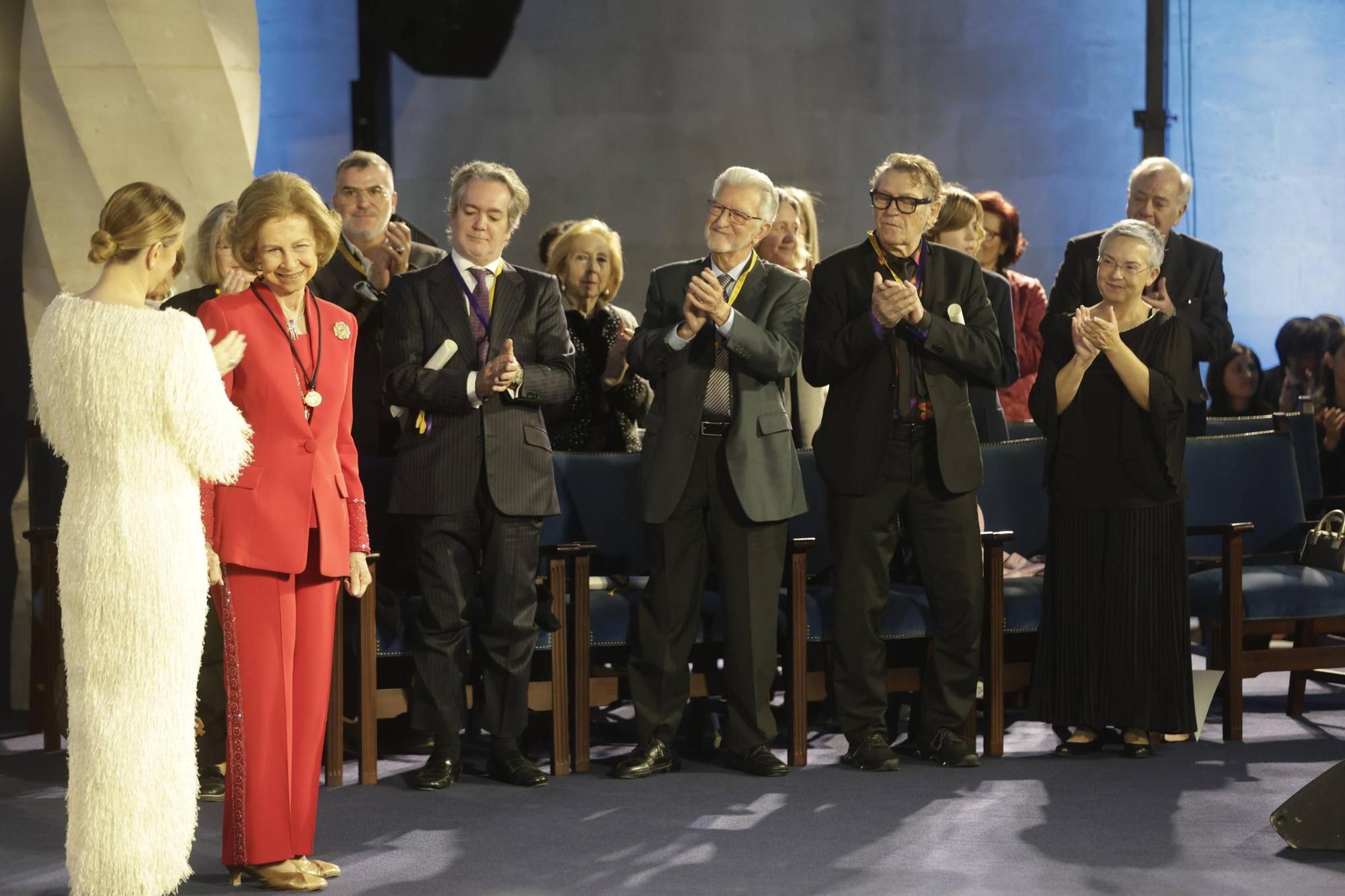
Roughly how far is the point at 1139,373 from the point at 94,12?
3.96 meters

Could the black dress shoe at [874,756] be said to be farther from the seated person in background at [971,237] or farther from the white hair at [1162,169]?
the white hair at [1162,169]

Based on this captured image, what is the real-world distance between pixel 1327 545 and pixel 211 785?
3596mm

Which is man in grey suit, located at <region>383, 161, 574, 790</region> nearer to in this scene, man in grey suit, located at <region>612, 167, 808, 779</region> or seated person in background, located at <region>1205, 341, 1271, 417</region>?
man in grey suit, located at <region>612, 167, 808, 779</region>

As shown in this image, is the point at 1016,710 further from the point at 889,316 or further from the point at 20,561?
the point at 20,561

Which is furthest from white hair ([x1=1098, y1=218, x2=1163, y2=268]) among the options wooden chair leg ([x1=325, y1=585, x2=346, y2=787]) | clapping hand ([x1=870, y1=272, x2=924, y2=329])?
wooden chair leg ([x1=325, y1=585, x2=346, y2=787])

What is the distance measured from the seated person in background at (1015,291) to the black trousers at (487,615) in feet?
7.69

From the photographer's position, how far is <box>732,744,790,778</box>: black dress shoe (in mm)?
4719

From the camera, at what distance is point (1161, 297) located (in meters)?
5.65

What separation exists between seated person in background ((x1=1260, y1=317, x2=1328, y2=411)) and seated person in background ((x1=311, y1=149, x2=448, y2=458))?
3967 millimetres

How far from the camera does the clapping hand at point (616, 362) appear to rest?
215 inches

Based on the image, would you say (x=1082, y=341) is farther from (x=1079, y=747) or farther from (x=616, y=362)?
(x=616, y=362)

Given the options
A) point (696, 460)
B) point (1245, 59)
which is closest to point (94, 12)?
point (696, 460)

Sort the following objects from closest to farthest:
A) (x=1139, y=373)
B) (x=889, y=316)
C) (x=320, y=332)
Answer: (x=320, y=332)
(x=889, y=316)
(x=1139, y=373)

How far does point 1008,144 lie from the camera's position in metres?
7.84
